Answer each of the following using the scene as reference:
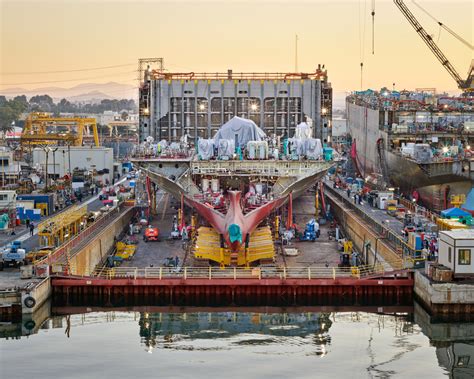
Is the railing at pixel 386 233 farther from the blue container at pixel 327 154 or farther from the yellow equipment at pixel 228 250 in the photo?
the yellow equipment at pixel 228 250

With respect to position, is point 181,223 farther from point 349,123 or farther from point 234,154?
point 349,123

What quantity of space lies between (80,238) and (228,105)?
28.1 meters

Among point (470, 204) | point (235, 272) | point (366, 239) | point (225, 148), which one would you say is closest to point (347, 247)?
point (366, 239)

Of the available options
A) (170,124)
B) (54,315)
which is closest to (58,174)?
(170,124)

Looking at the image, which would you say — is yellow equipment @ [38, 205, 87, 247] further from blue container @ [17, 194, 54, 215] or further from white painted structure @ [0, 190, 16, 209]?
blue container @ [17, 194, 54, 215]

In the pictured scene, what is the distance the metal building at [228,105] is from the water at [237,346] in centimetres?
3444

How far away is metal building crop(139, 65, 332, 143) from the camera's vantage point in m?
76.2

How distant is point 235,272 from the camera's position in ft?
148

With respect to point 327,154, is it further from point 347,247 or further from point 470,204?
point 347,247

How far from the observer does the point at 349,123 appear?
128 meters

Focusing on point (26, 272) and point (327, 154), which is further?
point (327, 154)

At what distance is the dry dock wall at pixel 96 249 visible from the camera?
46781 mm

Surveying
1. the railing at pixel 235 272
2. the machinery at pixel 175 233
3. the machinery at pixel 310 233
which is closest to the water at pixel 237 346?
the railing at pixel 235 272

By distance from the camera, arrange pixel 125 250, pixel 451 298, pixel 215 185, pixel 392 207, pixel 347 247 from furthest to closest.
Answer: pixel 392 207 → pixel 215 185 → pixel 125 250 → pixel 347 247 → pixel 451 298
